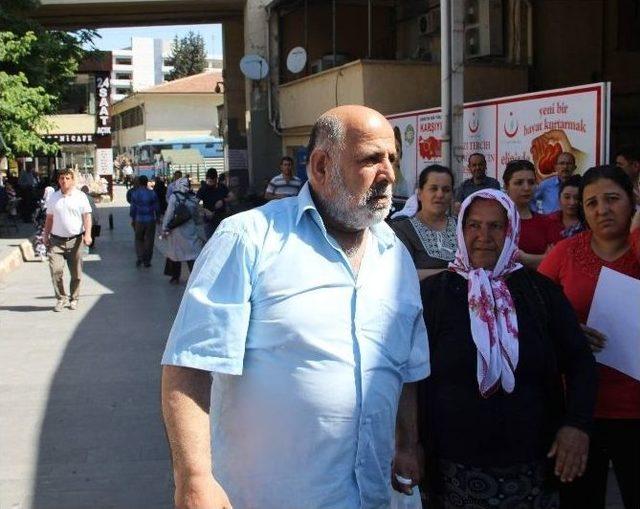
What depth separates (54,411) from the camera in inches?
266

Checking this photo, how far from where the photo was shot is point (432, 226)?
191 inches

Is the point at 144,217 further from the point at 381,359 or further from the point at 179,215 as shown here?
the point at 381,359

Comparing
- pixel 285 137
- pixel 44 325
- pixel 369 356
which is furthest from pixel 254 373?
pixel 285 137

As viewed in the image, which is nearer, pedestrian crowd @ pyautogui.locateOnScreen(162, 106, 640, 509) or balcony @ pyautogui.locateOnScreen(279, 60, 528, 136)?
pedestrian crowd @ pyautogui.locateOnScreen(162, 106, 640, 509)

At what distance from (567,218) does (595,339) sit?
229cm

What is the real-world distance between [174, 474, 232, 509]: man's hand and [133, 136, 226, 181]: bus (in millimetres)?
47724

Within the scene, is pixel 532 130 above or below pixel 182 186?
above

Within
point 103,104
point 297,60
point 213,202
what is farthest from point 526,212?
point 103,104

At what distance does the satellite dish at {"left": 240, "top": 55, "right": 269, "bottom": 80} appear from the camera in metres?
20.6

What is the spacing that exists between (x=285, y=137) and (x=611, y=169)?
1892 cm

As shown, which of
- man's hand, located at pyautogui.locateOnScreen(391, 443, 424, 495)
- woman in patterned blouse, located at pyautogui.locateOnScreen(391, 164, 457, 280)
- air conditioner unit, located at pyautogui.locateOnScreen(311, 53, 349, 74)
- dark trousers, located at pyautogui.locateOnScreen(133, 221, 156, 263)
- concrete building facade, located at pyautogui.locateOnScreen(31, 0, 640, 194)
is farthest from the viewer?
air conditioner unit, located at pyautogui.locateOnScreen(311, 53, 349, 74)

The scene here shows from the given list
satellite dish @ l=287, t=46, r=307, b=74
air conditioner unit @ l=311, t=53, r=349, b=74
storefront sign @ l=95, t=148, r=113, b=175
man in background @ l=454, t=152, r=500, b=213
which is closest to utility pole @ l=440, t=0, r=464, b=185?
man in background @ l=454, t=152, r=500, b=213

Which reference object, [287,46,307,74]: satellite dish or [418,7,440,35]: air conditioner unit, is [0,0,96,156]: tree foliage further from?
[418,7,440,35]: air conditioner unit

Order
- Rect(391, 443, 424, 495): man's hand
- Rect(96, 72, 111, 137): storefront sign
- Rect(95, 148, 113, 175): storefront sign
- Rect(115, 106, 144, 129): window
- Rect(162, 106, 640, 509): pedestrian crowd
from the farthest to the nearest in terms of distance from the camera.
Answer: Rect(115, 106, 144, 129): window → Rect(95, 148, 113, 175): storefront sign → Rect(96, 72, 111, 137): storefront sign → Rect(391, 443, 424, 495): man's hand → Rect(162, 106, 640, 509): pedestrian crowd
